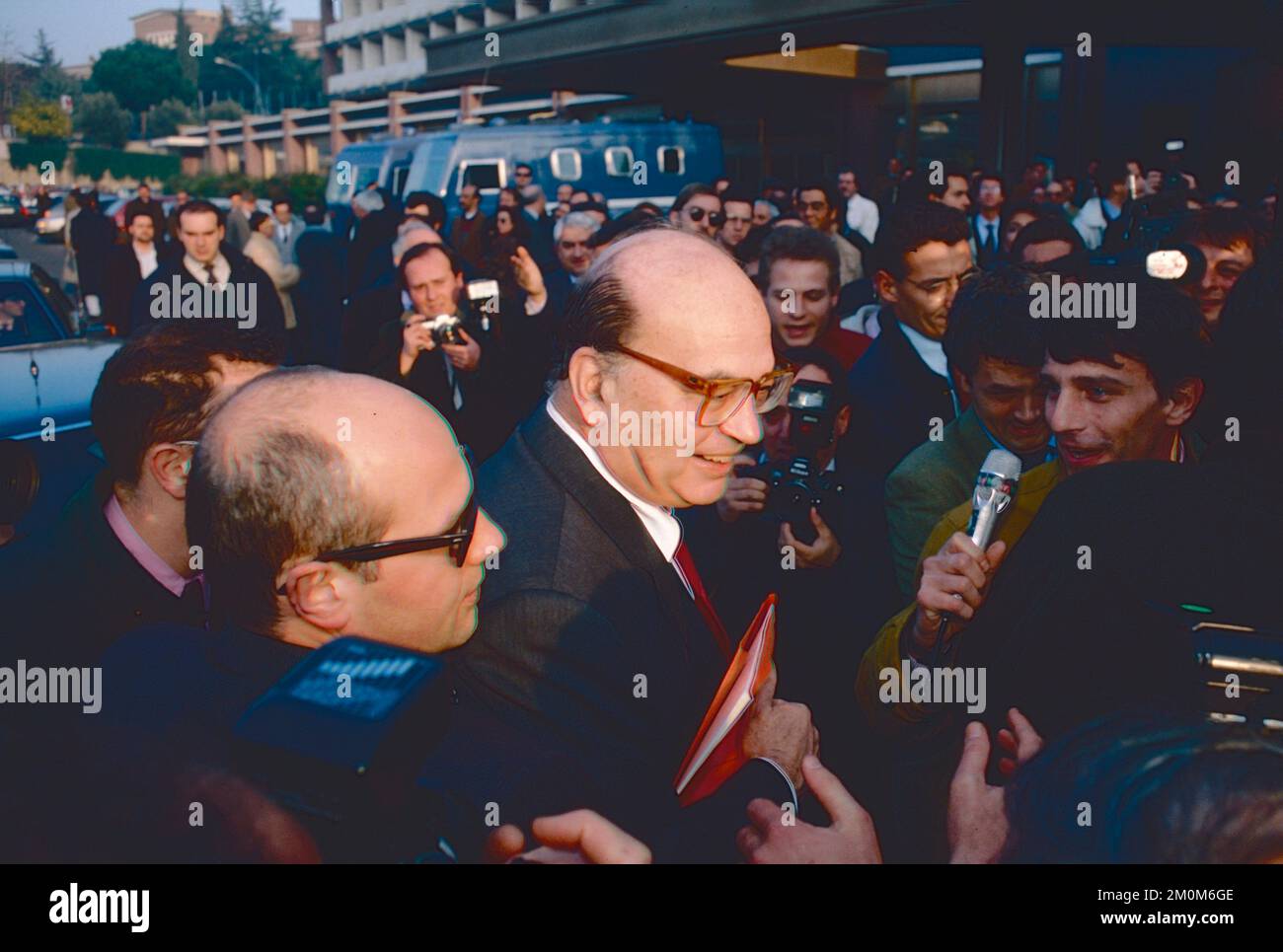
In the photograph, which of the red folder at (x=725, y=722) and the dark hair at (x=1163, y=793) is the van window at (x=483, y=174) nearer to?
the red folder at (x=725, y=722)

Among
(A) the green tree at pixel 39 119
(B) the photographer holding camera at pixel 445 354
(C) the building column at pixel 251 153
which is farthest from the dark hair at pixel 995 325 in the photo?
(C) the building column at pixel 251 153

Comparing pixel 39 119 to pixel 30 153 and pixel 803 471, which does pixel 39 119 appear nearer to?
pixel 30 153

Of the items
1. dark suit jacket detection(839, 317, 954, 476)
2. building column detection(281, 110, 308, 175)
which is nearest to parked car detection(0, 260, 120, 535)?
dark suit jacket detection(839, 317, 954, 476)

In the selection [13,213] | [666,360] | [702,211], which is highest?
[13,213]

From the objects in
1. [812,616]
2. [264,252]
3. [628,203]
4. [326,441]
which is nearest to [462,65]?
[628,203]

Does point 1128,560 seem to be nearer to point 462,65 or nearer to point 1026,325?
point 1026,325

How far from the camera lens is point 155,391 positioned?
2418mm

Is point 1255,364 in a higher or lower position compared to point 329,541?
higher

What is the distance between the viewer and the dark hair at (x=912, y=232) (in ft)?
13.7

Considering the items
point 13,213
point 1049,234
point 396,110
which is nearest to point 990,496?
point 1049,234

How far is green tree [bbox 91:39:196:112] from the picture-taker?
64.8 m

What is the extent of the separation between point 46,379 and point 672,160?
44.1 feet

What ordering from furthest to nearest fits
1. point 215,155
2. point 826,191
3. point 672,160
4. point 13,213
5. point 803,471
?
point 215,155 → point 13,213 → point 672,160 → point 826,191 → point 803,471

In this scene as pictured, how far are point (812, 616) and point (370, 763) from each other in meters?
2.49
